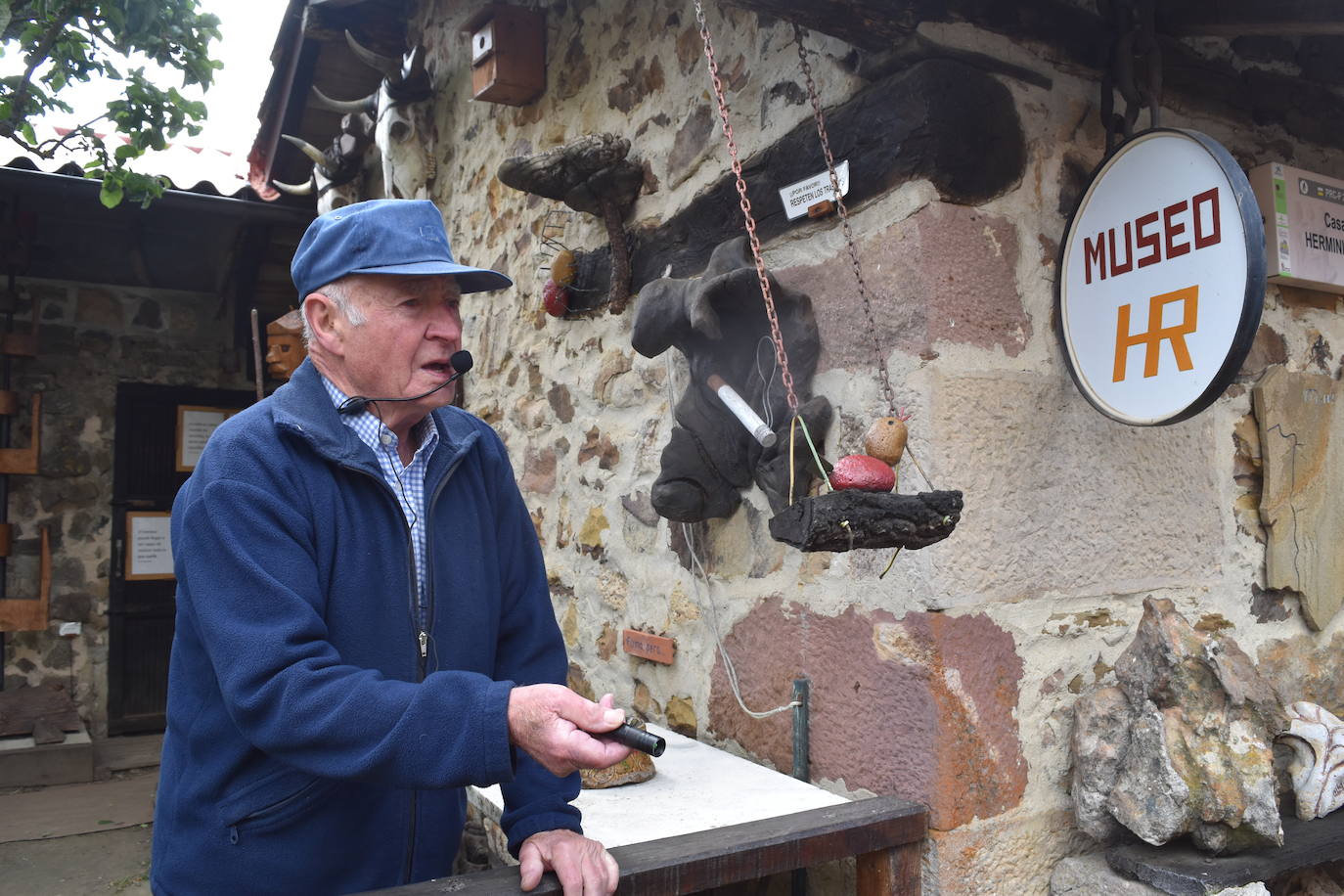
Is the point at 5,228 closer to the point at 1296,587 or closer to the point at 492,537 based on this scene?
the point at 492,537

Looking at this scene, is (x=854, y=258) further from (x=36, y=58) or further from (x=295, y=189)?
(x=295, y=189)

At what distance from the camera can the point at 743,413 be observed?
6.61 ft

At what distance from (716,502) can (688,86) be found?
1.18 metres

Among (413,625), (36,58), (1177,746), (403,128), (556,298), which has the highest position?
(403,128)

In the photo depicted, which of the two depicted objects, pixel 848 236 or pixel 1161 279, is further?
pixel 848 236

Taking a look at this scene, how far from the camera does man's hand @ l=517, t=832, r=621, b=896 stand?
4.75ft

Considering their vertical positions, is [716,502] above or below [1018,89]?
below

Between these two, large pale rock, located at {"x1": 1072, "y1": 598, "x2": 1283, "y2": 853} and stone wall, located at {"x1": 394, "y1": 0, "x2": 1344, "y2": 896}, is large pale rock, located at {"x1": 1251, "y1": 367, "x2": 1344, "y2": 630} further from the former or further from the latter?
large pale rock, located at {"x1": 1072, "y1": 598, "x2": 1283, "y2": 853}

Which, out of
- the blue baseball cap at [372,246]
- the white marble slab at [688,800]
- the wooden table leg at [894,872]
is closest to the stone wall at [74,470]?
the white marble slab at [688,800]

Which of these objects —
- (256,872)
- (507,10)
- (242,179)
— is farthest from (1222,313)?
(242,179)

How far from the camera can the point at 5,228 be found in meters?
5.09

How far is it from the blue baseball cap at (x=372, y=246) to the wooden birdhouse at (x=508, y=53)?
214 cm

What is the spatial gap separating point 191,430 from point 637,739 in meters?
5.77

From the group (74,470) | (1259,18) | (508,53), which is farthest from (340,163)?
(1259,18)
